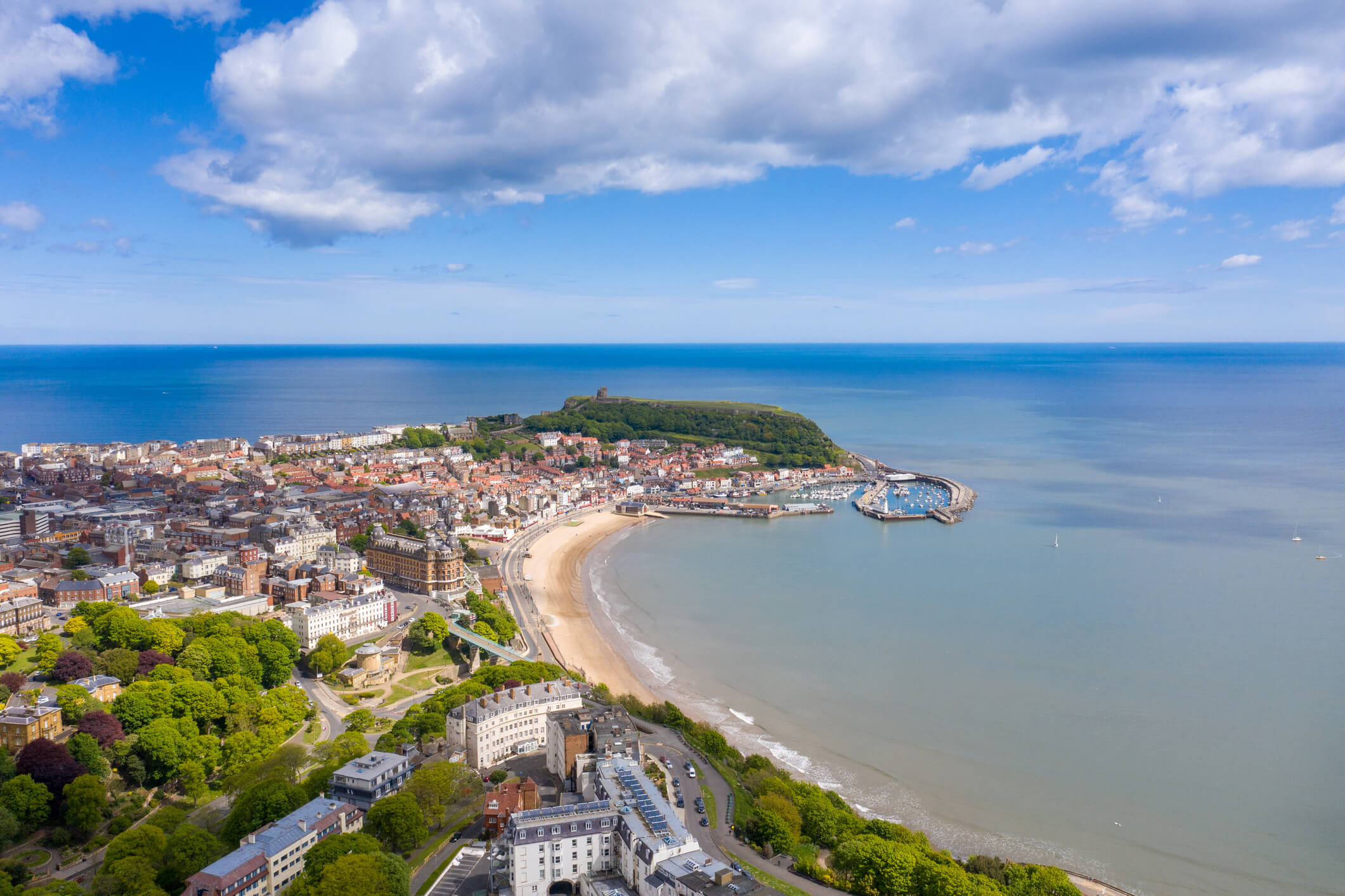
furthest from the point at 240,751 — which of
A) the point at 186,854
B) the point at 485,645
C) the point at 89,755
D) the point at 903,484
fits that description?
the point at 903,484

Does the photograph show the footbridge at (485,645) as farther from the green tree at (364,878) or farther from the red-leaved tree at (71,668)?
the green tree at (364,878)

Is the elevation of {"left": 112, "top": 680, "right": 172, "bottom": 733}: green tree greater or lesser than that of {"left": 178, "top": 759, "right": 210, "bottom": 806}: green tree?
greater

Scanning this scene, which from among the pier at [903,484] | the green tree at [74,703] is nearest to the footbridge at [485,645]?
the green tree at [74,703]

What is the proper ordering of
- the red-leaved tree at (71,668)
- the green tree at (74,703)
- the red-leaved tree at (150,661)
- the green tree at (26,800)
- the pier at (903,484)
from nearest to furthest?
the green tree at (26,800), the green tree at (74,703), the red-leaved tree at (71,668), the red-leaved tree at (150,661), the pier at (903,484)

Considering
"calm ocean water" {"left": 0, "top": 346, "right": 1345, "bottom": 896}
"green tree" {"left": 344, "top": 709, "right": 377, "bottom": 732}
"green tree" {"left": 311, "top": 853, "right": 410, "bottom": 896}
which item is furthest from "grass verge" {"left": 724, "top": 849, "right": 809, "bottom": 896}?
"green tree" {"left": 344, "top": 709, "right": 377, "bottom": 732}

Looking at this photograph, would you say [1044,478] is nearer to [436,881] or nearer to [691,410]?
[691,410]

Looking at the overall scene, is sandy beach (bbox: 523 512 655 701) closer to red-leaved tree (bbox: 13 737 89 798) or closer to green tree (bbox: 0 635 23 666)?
red-leaved tree (bbox: 13 737 89 798)

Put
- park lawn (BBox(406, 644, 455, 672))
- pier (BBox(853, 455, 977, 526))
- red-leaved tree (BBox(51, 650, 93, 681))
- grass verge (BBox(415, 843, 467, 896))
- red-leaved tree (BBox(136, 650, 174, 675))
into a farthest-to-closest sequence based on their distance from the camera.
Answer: pier (BBox(853, 455, 977, 526)) < park lawn (BBox(406, 644, 455, 672)) < red-leaved tree (BBox(136, 650, 174, 675)) < red-leaved tree (BBox(51, 650, 93, 681)) < grass verge (BBox(415, 843, 467, 896))
